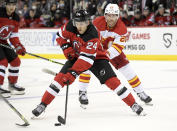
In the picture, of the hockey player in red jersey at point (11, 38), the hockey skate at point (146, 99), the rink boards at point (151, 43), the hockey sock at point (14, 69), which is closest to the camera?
the hockey skate at point (146, 99)

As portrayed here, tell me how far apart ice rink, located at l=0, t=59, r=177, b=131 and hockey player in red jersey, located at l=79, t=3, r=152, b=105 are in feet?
0.75

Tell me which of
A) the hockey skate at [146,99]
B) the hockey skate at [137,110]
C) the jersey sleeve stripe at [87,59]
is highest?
the jersey sleeve stripe at [87,59]

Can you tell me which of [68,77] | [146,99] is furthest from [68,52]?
[146,99]

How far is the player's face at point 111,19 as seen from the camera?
382cm

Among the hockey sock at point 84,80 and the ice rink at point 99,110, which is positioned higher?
the hockey sock at point 84,80

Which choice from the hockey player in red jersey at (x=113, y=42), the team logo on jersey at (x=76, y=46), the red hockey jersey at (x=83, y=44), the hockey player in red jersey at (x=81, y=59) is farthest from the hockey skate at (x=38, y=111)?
the hockey player in red jersey at (x=113, y=42)

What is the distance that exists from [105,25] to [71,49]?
2.19ft

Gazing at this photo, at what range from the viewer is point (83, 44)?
11.0 feet

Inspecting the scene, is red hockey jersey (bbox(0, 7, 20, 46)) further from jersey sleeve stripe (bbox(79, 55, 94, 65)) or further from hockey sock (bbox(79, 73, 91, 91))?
jersey sleeve stripe (bbox(79, 55, 94, 65))

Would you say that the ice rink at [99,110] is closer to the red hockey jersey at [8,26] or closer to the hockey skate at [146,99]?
the hockey skate at [146,99]

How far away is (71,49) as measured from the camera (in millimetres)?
3443

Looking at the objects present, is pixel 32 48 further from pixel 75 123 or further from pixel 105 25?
pixel 75 123

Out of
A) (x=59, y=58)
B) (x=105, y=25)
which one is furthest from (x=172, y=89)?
(x=59, y=58)

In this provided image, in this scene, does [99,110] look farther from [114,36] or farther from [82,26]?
[82,26]
